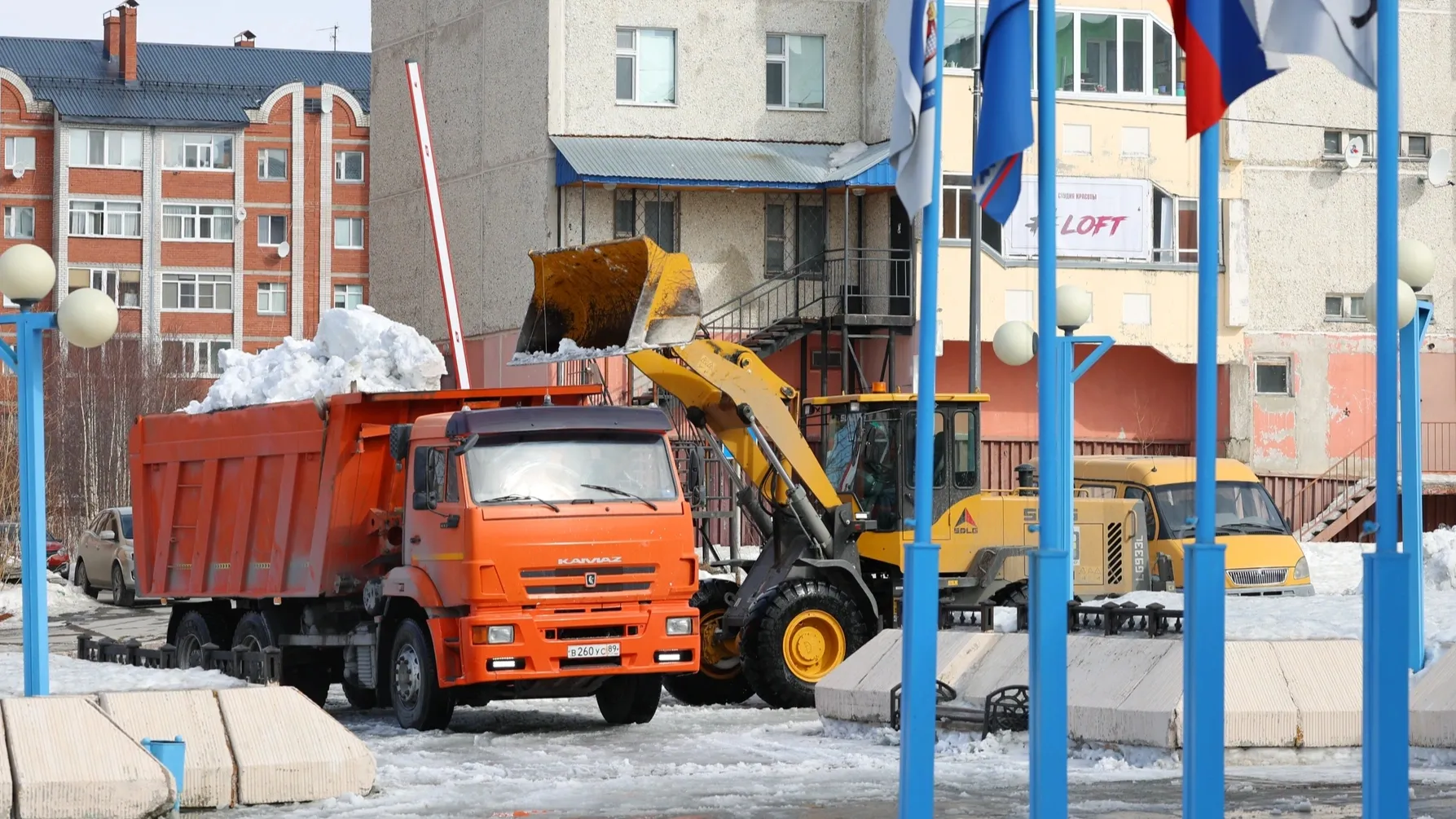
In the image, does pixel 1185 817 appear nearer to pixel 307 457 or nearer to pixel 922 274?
pixel 922 274

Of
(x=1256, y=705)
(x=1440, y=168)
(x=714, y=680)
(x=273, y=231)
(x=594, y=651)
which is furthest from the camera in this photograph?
(x=273, y=231)

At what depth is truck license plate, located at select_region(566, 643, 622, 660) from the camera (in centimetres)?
1680

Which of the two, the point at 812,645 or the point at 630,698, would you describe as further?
the point at 812,645

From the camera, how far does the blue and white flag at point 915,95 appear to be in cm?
957

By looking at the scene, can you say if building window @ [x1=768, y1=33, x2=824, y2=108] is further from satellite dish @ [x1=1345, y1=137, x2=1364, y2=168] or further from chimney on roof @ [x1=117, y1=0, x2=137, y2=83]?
chimney on roof @ [x1=117, y1=0, x2=137, y2=83]

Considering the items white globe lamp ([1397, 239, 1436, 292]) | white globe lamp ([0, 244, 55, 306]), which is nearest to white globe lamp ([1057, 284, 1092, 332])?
white globe lamp ([1397, 239, 1436, 292])

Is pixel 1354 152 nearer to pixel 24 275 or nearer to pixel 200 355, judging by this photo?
pixel 24 275

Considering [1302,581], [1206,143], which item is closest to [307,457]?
[1206,143]

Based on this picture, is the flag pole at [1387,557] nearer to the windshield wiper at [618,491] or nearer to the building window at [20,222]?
the windshield wiper at [618,491]

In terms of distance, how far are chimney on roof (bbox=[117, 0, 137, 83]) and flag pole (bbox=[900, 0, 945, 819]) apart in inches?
3020

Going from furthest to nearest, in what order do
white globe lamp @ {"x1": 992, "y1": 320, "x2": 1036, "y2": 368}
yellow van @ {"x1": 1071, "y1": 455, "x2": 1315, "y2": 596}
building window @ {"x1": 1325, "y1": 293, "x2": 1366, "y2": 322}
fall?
building window @ {"x1": 1325, "y1": 293, "x2": 1366, "y2": 322}
yellow van @ {"x1": 1071, "y1": 455, "x2": 1315, "y2": 596}
white globe lamp @ {"x1": 992, "y1": 320, "x2": 1036, "y2": 368}

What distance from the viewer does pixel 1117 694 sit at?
14.9 metres

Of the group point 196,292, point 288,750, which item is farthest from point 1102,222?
point 196,292

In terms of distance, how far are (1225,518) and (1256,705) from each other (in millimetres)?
12325
